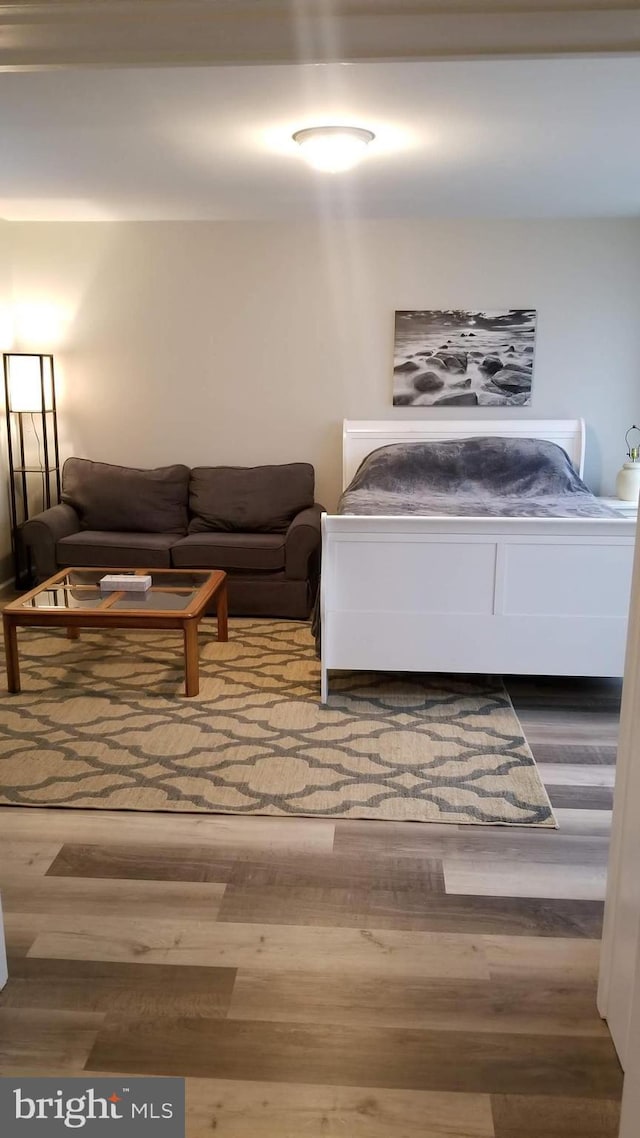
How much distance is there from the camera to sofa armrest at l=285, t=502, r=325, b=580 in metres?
5.18

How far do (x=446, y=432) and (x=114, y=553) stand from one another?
2192mm

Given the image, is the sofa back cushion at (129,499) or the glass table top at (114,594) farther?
the sofa back cushion at (129,499)

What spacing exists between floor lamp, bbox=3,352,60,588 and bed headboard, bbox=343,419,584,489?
1938 millimetres

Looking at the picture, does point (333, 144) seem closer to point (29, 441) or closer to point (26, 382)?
point (26, 382)

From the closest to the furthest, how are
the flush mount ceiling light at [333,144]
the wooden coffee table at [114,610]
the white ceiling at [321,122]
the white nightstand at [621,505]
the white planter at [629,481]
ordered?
the white ceiling at [321,122] < the flush mount ceiling light at [333,144] < the wooden coffee table at [114,610] < the white nightstand at [621,505] < the white planter at [629,481]

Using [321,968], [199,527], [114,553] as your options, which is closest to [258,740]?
[321,968]

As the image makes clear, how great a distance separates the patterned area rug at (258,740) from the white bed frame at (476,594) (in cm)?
25

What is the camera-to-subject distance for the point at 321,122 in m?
3.61

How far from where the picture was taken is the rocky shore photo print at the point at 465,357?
5820mm

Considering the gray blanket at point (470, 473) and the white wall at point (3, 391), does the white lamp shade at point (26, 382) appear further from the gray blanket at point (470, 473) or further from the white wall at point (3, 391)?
the gray blanket at point (470, 473)

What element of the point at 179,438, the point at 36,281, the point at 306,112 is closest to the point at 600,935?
the point at 306,112

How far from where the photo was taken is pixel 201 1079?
1.90 meters

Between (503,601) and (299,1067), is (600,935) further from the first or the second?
(503,601)

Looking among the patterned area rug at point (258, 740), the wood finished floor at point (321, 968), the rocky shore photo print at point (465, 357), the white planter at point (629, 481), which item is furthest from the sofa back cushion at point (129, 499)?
the wood finished floor at point (321, 968)
